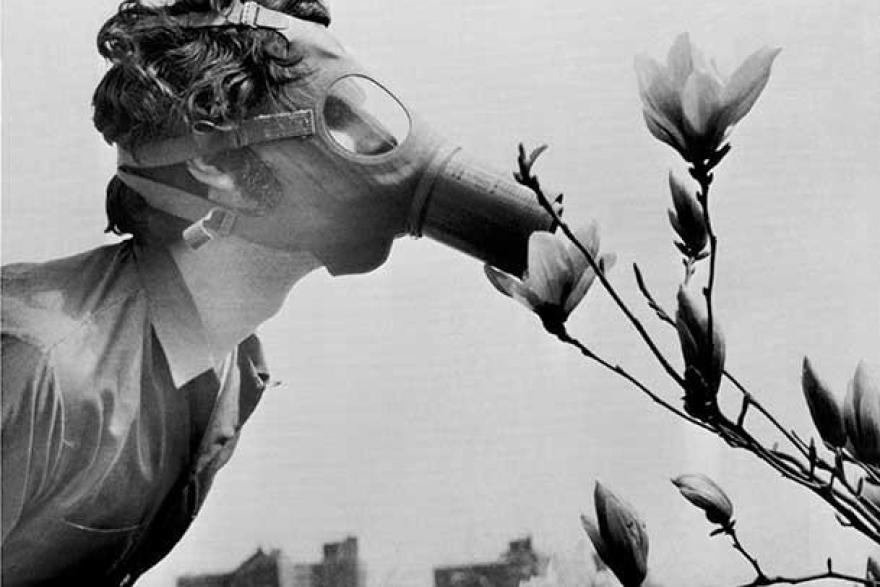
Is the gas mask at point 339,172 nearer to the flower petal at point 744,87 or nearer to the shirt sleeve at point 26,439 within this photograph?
the shirt sleeve at point 26,439

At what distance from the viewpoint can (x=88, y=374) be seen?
138 centimetres

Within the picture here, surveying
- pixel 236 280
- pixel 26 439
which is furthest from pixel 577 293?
pixel 26 439

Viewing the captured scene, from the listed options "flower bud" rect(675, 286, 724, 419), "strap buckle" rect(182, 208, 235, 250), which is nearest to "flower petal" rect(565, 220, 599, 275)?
"flower bud" rect(675, 286, 724, 419)

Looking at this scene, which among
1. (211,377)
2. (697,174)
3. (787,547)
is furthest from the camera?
(211,377)

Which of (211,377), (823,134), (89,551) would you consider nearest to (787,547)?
(823,134)

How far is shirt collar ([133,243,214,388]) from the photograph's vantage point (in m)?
1.41

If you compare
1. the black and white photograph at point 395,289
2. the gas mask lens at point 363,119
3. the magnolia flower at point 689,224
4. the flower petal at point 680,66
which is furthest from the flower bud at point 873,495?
the gas mask lens at point 363,119

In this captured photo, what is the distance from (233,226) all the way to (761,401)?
0.69 metres

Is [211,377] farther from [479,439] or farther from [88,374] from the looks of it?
[479,439]

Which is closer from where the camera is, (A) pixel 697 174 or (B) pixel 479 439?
(A) pixel 697 174

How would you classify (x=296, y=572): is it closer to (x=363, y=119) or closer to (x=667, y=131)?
(x=363, y=119)

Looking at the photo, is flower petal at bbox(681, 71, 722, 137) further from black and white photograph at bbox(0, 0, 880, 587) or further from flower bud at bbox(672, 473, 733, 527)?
black and white photograph at bbox(0, 0, 880, 587)

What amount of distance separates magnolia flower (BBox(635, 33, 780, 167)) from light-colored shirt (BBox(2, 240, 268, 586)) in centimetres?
82

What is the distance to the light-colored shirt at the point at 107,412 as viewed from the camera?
1358mm
